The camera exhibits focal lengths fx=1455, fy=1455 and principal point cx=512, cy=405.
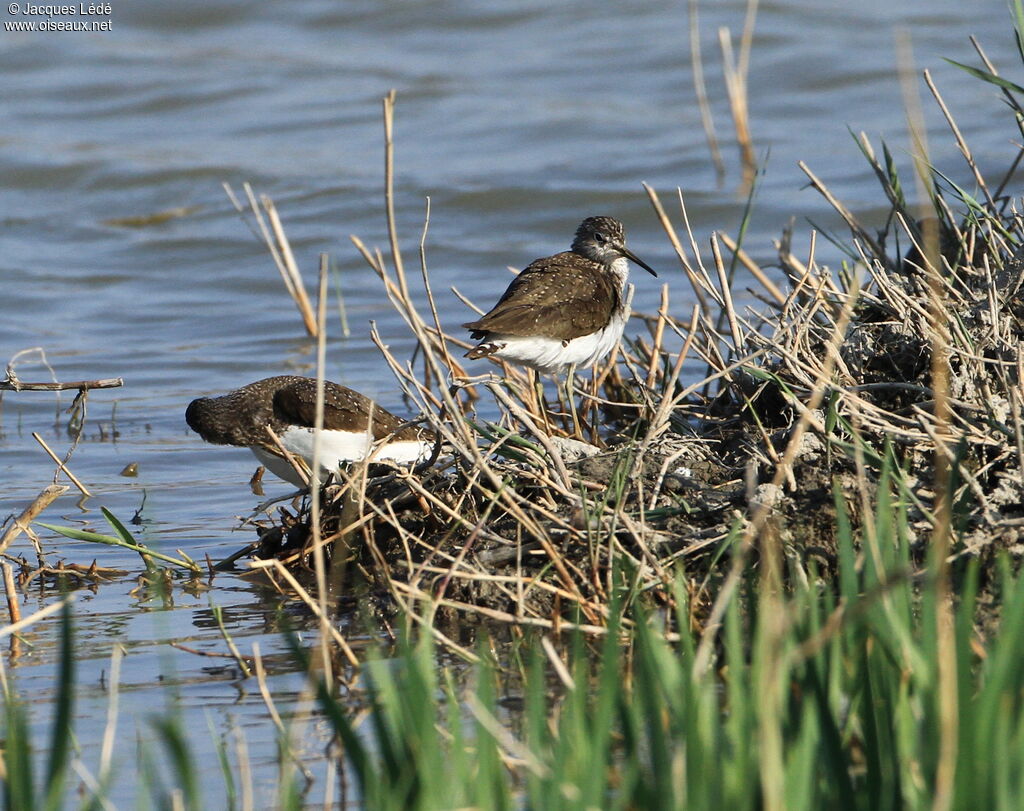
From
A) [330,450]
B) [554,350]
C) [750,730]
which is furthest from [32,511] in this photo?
[750,730]

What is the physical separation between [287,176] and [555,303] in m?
9.11

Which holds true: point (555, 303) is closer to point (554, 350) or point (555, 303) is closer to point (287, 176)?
point (554, 350)

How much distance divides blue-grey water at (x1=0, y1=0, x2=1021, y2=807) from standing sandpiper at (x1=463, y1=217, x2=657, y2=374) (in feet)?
4.93

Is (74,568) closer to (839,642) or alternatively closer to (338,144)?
(839,642)

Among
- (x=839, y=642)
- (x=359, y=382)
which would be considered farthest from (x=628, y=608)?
(x=359, y=382)

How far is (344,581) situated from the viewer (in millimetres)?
5266

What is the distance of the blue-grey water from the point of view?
6672 mm

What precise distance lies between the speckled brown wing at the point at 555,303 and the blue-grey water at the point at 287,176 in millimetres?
1568

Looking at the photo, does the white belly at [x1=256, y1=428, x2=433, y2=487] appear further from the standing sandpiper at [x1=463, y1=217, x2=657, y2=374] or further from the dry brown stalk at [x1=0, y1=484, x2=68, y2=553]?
the dry brown stalk at [x1=0, y1=484, x2=68, y2=553]

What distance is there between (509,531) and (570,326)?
1694 millimetres

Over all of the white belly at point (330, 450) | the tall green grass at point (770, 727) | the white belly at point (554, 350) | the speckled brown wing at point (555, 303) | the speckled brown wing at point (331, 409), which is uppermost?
the speckled brown wing at point (555, 303)

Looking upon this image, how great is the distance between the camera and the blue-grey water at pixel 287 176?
6672 mm

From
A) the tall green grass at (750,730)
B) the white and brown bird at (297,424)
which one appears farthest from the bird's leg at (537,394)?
the tall green grass at (750,730)

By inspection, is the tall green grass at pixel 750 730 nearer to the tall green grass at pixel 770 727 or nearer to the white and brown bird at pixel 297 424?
the tall green grass at pixel 770 727
